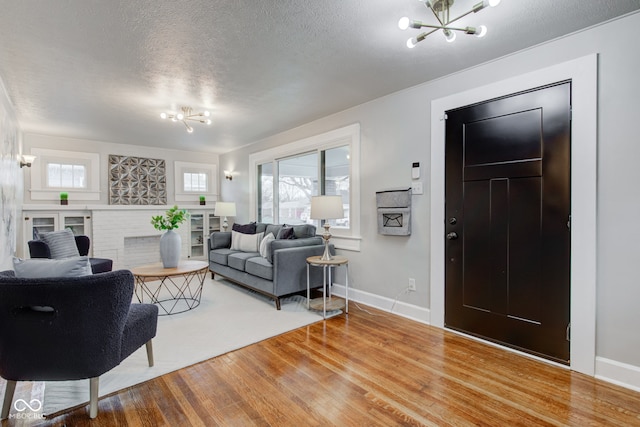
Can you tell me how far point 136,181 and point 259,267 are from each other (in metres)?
3.82

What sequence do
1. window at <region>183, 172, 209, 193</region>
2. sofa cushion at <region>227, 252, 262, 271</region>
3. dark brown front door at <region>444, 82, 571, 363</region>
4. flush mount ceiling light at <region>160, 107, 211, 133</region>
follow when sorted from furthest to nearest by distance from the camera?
1. window at <region>183, 172, 209, 193</region>
2. sofa cushion at <region>227, 252, 262, 271</region>
3. flush mount ceiling light at <region>160, 107, 211, 133</region>
4. dark brown front door at <region>444, 82, 571, 363</region>

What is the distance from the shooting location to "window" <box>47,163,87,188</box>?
5152 millimetres

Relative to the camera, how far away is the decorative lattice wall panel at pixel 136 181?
5695 millimetres

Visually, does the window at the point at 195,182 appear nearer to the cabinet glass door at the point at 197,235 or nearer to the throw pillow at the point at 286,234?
the cabinet glass door at the point at 197,235

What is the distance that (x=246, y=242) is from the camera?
4.58m

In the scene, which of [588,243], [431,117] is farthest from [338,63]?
[588,243]

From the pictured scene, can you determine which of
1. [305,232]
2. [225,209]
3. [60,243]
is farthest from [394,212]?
[60,243]

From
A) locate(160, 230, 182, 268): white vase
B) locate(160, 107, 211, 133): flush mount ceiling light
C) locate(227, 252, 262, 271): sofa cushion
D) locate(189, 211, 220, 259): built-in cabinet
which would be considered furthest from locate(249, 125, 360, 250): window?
locate(160, 230, 182, 268): white vase

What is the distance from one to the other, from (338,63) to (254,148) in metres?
3.43

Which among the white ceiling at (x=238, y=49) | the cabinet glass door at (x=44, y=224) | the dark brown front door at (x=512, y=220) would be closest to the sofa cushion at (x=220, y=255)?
the white ceiling at (x=238, y=49)

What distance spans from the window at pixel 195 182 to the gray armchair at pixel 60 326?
5.23 metres

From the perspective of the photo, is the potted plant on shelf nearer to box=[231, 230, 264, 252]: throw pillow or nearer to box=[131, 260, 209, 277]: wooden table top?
box=[131, 260, 209, 277]: wooden table top

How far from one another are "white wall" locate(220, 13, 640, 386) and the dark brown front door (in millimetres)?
207

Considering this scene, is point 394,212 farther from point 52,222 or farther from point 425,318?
point 52,222
